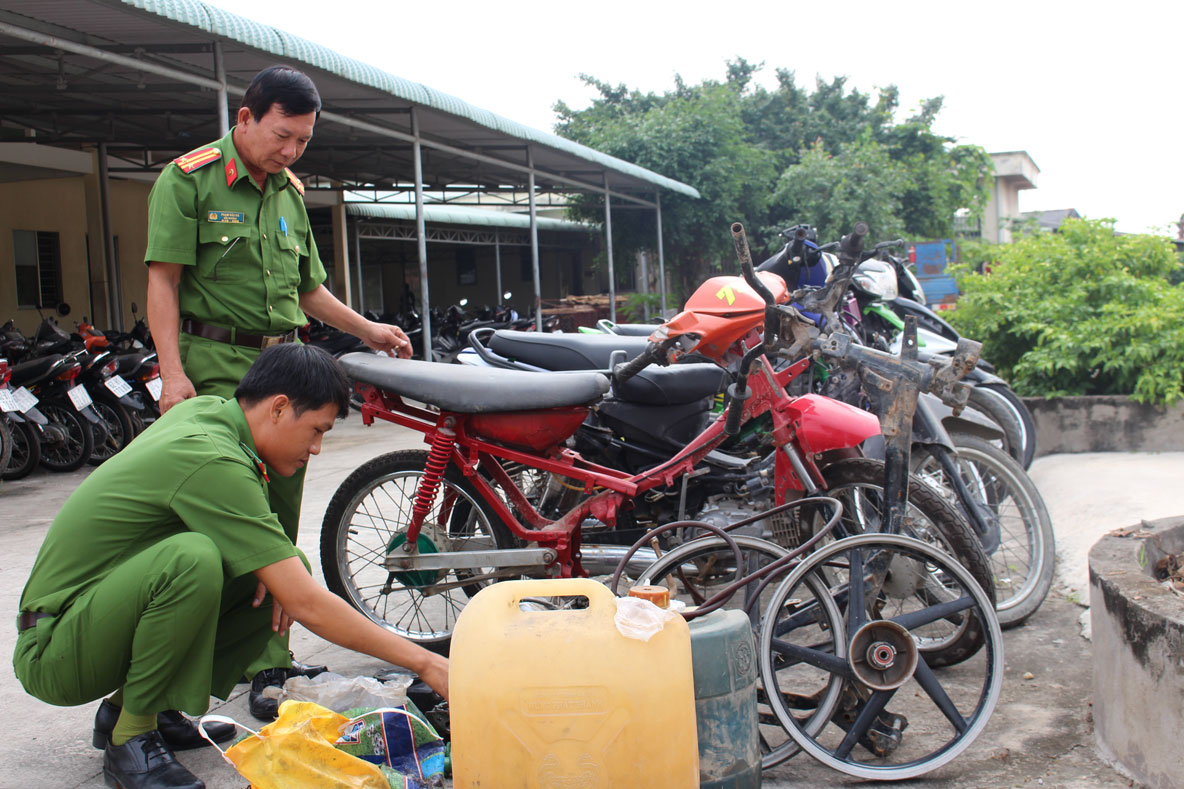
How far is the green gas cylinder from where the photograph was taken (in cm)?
190

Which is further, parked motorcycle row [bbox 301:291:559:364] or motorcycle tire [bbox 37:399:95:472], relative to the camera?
parked motorcycle row [bbox 301:291:559:364]

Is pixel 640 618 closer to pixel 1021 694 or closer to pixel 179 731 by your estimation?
pixel 179 731

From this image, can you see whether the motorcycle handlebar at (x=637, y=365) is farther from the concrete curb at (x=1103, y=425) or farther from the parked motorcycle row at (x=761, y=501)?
the concrete curb at (x=1103, y=425)

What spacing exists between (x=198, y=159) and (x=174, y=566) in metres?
1.30

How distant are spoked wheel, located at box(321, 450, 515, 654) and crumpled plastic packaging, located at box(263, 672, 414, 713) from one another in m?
0.90

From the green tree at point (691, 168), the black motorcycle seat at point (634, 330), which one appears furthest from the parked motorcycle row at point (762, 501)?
the green tree at point (691, 168)

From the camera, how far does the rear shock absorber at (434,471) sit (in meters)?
3.03

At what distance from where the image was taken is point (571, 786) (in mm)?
1707

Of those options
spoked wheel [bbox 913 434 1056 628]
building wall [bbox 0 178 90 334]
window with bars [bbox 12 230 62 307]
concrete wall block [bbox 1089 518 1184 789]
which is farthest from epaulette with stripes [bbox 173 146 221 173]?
window with bars [bbox 12 230 62 307]

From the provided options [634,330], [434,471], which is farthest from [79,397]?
[434,471]

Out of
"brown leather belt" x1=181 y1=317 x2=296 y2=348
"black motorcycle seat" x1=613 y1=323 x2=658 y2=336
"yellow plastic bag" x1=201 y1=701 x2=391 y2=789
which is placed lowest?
"yellow plastic bag" x1=201 y1=701 x2=391 y2=789

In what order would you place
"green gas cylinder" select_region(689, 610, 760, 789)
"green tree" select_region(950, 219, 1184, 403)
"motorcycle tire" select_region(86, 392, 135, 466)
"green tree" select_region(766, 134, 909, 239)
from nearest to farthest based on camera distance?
"green gas cylinder" select_region(689, 610, 760, 789) < "green tree" select_region(950, 219, 1184, 403) < "motorcycle tire" select_region(86, 392, 135, 466) < "green tree" select_region(766, 134, 909, 239)

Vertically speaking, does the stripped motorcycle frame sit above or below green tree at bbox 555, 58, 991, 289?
below

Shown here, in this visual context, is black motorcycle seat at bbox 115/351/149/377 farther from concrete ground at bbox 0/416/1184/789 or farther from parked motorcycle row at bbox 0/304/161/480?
concrete ground at bbox 0/416/1184/789
